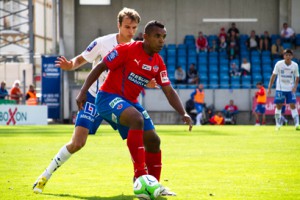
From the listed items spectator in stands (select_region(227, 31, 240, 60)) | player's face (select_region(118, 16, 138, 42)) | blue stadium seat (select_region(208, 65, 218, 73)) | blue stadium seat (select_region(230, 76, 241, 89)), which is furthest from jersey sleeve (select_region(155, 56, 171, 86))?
spectator in stands (select_region(227, 31, 240, 60))

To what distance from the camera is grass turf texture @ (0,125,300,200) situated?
9250 millimetres

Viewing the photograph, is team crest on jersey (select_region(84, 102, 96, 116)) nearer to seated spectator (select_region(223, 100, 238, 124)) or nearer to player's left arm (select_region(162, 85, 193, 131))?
player's left arm (select_region(162, 85, 193, 131))

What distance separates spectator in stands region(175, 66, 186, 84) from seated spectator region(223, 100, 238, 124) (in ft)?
8.70

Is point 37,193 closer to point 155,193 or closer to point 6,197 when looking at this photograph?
point 6,197

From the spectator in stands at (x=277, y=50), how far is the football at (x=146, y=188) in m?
33.1

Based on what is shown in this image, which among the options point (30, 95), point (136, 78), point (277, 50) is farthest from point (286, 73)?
point (136, 78)

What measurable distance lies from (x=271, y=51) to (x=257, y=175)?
30.0m

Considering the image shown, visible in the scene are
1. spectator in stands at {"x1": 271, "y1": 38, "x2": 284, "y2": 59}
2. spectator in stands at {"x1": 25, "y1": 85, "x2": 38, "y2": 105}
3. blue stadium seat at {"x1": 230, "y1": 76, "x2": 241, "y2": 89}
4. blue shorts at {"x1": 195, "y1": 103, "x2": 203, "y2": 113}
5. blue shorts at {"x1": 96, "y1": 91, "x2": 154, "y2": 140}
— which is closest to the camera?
blue shorts at {"x1": 96, "y1": 91, "x2": 154, "y2": 140}

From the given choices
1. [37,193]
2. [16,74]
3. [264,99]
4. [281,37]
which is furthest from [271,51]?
[37,193]

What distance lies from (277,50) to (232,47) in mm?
2396

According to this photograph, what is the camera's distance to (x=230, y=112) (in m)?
37.7

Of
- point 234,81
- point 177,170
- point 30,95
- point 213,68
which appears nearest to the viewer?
point 177,170

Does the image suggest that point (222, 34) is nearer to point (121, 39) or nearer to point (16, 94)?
point (16, 94)

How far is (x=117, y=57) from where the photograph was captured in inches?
343
